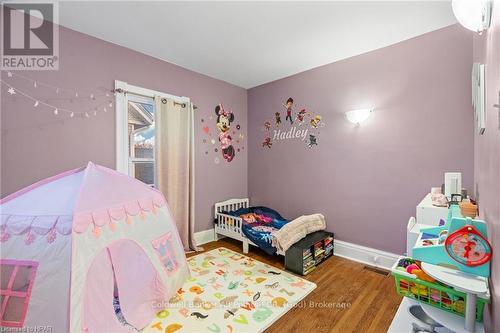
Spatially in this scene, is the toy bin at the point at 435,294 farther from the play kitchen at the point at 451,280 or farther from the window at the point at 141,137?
the window at the point at 141,137

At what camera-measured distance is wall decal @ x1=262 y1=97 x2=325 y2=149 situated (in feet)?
10.4

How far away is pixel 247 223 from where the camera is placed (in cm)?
319

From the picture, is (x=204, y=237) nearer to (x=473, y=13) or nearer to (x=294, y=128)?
(x=294, y=128)

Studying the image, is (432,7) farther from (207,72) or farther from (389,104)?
(207,72)

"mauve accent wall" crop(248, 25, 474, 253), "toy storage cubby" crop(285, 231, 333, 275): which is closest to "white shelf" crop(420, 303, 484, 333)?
"toy storage cubby" crop(285, 231, 333, 275)

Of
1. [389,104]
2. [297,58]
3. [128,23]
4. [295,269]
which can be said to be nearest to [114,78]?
[128,23]

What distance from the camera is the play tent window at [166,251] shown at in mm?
1924

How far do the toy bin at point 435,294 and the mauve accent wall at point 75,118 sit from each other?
2.74 metres

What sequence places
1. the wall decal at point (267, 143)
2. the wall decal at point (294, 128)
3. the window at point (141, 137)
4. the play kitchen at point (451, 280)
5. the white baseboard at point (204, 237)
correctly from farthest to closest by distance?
the wall decal at point (267, 143), the white baseboard at point (204, 237), the wall decal at point (294, 128), the window at point (141, 137), the play kitchen at point (451, 280)

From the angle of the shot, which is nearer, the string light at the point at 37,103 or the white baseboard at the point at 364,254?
the string light at the point at 37,103

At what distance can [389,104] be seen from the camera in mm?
2518

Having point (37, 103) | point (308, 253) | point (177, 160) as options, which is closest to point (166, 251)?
point (177, 160)

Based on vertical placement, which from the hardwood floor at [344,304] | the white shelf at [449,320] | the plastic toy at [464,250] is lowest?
the hardwood floor at [344,304]

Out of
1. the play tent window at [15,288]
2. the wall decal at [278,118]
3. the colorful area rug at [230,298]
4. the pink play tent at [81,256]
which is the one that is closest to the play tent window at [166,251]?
the pink play tent at [81,256]
